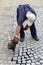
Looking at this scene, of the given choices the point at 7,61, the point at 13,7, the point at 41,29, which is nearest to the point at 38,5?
the point at 13,7

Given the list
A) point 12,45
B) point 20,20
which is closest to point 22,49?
point 12,45

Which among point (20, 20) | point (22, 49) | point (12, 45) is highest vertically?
point (20, 20)

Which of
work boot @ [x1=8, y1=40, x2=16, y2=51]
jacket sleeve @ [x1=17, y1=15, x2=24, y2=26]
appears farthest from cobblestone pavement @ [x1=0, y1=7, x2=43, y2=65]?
jacket sleeve @ [x1=17, y1=15, x2=24, y2=26]

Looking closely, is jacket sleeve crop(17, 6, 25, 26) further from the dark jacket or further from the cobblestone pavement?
the cobblestone pavement

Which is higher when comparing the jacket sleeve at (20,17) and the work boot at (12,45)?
the jacket sleeve at (20,17)

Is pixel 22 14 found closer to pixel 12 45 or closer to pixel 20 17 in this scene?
pixel 20 17

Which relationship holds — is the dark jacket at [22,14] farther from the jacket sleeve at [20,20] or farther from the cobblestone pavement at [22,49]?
the cobblestone pavement at [22,49]

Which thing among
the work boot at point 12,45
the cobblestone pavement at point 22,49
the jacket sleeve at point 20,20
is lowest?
the cobblestone pavement at point 22,49

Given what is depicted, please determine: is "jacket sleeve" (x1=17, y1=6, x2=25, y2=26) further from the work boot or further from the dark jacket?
the work boot

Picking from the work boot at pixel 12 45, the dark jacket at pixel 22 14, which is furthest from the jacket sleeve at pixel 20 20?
the work boot at pixel 12 45

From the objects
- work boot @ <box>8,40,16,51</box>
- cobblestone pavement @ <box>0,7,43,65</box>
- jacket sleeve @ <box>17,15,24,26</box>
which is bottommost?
cobblestone pavement @ <box>0,7,43,65</box>

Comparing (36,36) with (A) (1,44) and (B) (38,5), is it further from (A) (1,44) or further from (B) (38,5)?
(B) (38,5)

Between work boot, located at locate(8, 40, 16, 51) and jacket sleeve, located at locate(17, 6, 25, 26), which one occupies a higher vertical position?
jacket sleeve, located at locate(17, 6, 25, 26)

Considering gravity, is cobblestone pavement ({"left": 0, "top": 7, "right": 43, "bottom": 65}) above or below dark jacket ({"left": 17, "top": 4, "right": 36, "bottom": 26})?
below
